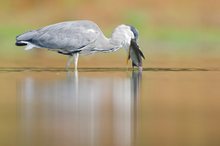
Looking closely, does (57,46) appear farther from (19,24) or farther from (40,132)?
(19,24)

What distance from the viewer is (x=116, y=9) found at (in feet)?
95.7

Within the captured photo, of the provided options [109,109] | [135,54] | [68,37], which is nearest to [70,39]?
[68,37]

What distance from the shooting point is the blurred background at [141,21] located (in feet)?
75.7

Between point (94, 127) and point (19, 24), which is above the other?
point (19, 24)

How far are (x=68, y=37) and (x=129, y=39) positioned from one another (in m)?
1.13

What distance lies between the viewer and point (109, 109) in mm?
11156

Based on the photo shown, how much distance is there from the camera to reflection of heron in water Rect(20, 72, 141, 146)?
9.26 metres

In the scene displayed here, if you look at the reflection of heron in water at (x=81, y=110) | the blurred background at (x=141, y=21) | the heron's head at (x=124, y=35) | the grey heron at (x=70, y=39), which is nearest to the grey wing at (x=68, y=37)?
the grey heron at (x=70, y=39)

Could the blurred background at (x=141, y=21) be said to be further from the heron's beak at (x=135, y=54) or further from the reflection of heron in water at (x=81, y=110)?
the reflection of heron in water at (x=81, y=110)

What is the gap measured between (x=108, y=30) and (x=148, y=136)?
1743 centimetres

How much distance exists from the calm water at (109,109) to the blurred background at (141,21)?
6809 mm

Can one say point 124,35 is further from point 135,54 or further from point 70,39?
point 70,39

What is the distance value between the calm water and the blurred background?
268 inches

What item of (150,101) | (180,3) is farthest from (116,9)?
(150,101)
